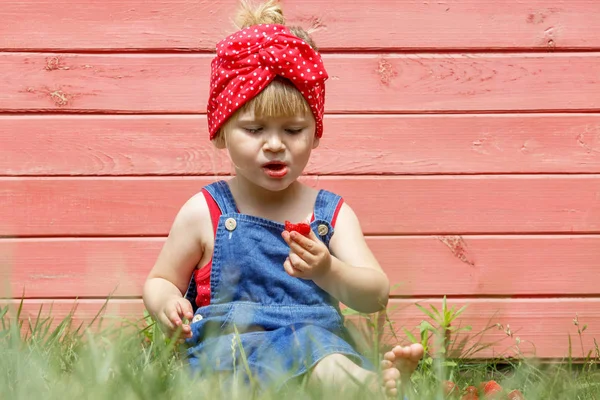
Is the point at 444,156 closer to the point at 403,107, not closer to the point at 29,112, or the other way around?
the point at 403,107

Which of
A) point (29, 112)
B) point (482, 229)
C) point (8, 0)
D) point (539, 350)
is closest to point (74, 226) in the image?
point (29, 112)

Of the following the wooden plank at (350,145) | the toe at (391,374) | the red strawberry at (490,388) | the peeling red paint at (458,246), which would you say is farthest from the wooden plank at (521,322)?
the toe at (391,374)

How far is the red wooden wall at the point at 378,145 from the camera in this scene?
295cm

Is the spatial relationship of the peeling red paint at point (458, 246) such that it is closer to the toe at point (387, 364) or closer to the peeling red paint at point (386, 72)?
the peeling red paint at point (386, 72)

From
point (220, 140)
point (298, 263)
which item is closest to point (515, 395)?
point (298, 263)

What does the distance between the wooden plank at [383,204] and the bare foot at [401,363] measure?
3.50 ft

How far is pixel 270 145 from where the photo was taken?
2.36 metres

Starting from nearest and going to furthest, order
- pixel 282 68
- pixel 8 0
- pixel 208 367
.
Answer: pixel 208 367, pixel 282 68, pixel 8 0

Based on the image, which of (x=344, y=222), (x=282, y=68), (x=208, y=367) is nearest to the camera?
(x=208, y=367)

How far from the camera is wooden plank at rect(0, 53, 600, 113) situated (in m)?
2.95

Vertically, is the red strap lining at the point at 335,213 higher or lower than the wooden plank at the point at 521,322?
higher

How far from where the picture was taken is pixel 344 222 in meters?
2.60

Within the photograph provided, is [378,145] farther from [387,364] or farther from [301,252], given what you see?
[387,364]

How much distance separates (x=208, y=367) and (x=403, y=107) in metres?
1.51
